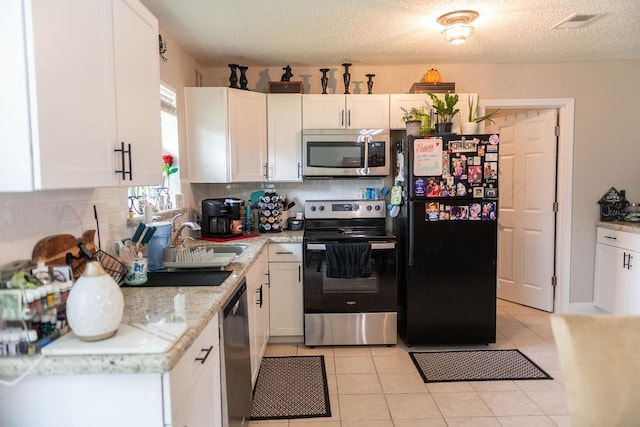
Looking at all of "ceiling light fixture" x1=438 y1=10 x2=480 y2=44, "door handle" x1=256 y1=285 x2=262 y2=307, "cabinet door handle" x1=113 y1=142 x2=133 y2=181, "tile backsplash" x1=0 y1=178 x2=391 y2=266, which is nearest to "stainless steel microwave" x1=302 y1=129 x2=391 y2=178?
"ceiling light fixture" x1=438 y1=10 x2=480 y2=44

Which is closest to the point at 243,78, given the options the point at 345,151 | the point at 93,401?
the point at 345,151

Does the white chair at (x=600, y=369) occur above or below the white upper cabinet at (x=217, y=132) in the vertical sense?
below

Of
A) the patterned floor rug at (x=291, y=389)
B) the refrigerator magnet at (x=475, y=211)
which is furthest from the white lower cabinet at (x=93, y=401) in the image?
the refrigerator magnet at (x=475, y=211)

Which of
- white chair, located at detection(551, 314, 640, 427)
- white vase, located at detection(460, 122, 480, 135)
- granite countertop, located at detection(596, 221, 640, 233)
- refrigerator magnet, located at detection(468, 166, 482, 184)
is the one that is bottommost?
white chair, located at detection(551, 314, 640, 427)

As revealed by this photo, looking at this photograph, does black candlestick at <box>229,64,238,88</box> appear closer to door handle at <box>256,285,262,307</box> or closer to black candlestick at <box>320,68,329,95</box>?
black candlestick at <box>320,68,329,95</box>

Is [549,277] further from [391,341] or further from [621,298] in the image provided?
[391,341]

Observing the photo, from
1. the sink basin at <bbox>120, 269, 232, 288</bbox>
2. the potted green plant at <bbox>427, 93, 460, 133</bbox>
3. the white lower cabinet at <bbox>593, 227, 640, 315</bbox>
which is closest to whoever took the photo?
the sink basin at <bbox>120, 269, 232, 288</bbox>

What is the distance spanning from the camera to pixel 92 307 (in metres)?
1.09

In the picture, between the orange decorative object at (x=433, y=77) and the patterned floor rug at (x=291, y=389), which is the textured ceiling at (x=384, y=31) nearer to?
the orange decorative object at (x=433, y=77)

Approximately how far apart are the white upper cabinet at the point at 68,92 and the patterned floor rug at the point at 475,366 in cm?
236

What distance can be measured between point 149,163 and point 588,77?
3.93 meters

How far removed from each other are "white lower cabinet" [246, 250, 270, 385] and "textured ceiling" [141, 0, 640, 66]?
160 cm

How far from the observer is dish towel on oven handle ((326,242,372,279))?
10.1 ft

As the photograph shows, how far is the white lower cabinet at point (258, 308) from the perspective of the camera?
2414 millimetres
